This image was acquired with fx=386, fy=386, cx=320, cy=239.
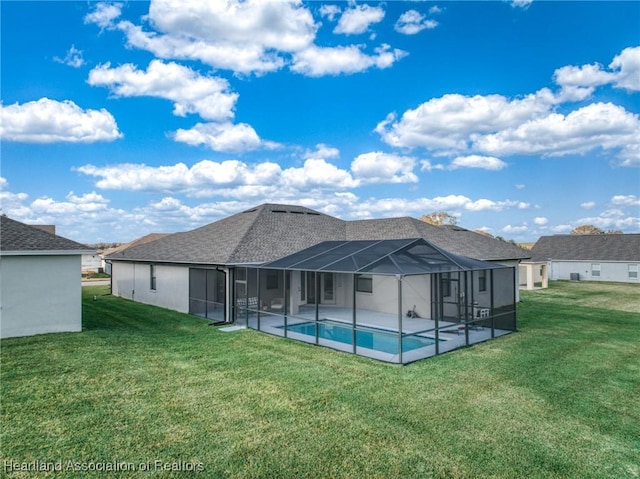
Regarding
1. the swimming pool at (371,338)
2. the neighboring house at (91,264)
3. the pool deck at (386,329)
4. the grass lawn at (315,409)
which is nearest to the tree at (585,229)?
the pool deck at (386,329)

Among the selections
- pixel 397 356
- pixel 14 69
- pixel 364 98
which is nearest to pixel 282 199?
pixel 364 98

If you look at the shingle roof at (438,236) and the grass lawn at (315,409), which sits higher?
the shingle roof at (438,236)

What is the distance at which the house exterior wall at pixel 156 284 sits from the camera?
1703 centimetres

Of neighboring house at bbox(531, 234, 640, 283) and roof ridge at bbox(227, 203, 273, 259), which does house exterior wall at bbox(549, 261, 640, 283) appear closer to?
neighboring house at bbox(531, 234, 640, 283)

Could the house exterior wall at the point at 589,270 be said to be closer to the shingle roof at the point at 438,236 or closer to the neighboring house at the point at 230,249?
the shingle roof at the point at 438,236

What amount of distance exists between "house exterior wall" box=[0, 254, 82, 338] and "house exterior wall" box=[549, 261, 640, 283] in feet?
125

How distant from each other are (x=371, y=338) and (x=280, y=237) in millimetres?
7841

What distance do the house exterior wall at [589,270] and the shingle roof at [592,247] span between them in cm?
38

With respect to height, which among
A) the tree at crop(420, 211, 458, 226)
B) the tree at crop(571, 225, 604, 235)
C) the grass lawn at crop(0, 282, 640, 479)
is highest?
the tree at crop(420, 211, 458, 226)

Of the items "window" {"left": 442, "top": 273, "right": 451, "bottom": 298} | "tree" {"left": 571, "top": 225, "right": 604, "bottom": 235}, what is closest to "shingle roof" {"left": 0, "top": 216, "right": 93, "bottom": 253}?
"window" {"left": 442, "top": 273, "right": 451, "bottom": 298}

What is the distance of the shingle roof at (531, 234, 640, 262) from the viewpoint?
3300cm

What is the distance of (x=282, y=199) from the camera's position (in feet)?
81.7

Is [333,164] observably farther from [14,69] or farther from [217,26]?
[14,69]

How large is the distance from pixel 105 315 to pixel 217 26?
11950 mm
